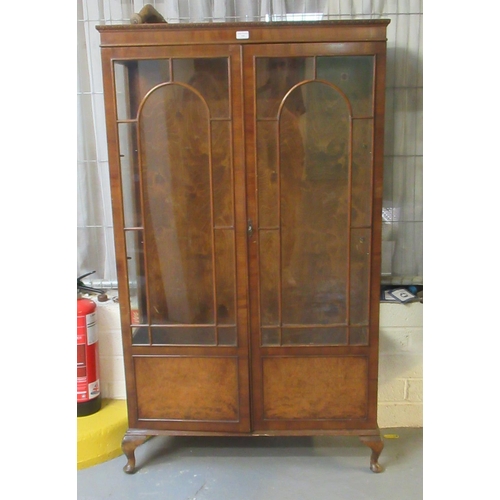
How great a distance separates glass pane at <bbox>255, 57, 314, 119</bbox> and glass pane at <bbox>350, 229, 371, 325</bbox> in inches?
22.2

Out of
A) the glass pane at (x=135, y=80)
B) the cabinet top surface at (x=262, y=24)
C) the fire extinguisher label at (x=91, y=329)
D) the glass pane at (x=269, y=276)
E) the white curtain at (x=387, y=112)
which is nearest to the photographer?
the cabinet top surface at (x=262, y=24)

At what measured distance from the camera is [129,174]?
1.89m

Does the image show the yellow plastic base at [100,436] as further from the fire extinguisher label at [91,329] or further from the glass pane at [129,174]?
the glass pane at [129,174]

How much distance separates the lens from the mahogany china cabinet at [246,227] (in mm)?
1775

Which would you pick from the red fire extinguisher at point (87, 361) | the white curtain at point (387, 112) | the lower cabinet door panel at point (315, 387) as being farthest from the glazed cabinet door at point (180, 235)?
the white curtain at point (387, 112)

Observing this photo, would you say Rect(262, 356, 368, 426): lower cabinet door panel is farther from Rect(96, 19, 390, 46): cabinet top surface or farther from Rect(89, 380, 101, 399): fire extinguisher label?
Rect(96, 19, 390, 46): cabinet top surface

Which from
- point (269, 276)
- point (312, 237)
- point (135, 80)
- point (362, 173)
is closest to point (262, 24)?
point (135, 80)

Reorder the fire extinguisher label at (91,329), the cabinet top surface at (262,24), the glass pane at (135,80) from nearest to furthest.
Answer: the cabinet top surface at (262,24)
the glass pane at (135,80)
the fire extinguisher label at (91,329)

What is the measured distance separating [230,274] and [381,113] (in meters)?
0.85

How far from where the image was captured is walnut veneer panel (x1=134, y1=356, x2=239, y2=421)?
195cm

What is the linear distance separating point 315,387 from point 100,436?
0.98 meters

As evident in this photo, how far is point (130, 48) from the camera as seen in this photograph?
175 cm

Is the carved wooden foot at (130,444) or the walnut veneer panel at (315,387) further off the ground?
the walnut veneer panel at (315,387)
